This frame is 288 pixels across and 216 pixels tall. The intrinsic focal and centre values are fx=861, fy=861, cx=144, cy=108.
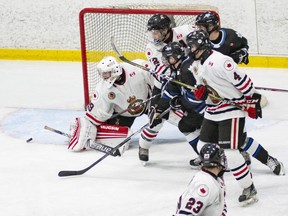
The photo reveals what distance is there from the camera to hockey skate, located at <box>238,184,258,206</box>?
15.4 ft

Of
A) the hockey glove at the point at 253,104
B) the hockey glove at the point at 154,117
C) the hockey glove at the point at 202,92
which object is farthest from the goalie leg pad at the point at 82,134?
the hockey glove at the point at 253,104

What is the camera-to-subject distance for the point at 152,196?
4.95 metres

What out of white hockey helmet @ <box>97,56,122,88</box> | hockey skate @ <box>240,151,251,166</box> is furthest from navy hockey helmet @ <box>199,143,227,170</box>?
white hockey helmet @ <box>97,56,122,88</box>

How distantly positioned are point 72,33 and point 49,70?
1.47ft

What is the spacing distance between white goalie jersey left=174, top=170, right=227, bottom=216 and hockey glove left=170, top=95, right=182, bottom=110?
4.72 feet

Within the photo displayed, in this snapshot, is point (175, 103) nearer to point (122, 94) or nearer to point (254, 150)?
point (254, 150)

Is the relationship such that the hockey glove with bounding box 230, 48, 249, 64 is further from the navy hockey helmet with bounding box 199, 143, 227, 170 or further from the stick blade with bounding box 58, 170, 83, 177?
the navy hockey helmet with bounding box 199, 143, 227, 170

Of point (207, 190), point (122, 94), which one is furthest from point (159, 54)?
point (207, 190)

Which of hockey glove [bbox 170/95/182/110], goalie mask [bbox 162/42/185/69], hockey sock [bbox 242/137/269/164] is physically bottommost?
hockey sock [bbox 242/137/269/164]

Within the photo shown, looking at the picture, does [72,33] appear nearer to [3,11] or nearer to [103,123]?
[3,11]

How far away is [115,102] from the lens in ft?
19.0

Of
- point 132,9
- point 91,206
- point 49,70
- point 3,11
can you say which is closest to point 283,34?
point 132,9

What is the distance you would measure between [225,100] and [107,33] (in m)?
2.53

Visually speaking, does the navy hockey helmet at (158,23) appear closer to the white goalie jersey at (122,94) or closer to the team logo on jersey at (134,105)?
the white goalie jersey at (122,94)
